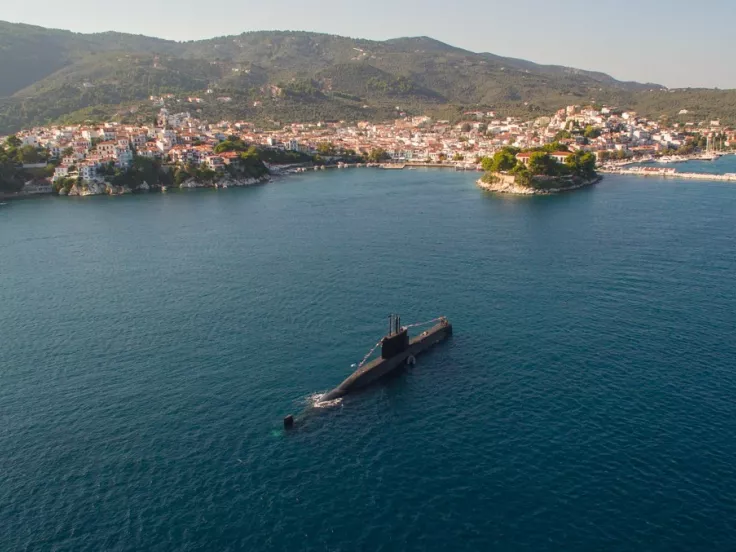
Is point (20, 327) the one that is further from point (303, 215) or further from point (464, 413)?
point (303, 215)

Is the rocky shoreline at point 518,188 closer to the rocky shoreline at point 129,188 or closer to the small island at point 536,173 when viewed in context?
the small island at point 536,173

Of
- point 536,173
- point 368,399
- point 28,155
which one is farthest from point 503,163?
point 28,155

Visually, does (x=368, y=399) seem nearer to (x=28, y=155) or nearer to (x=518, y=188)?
(x=518, y=188)

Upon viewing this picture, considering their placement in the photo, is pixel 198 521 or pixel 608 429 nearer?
pixel 198 521

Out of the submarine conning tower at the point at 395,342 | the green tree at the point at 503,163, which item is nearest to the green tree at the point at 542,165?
the green tree at the point at 503,163

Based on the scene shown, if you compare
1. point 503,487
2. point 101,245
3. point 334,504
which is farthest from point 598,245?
point 101,245

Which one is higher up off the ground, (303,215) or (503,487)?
(303,215)
